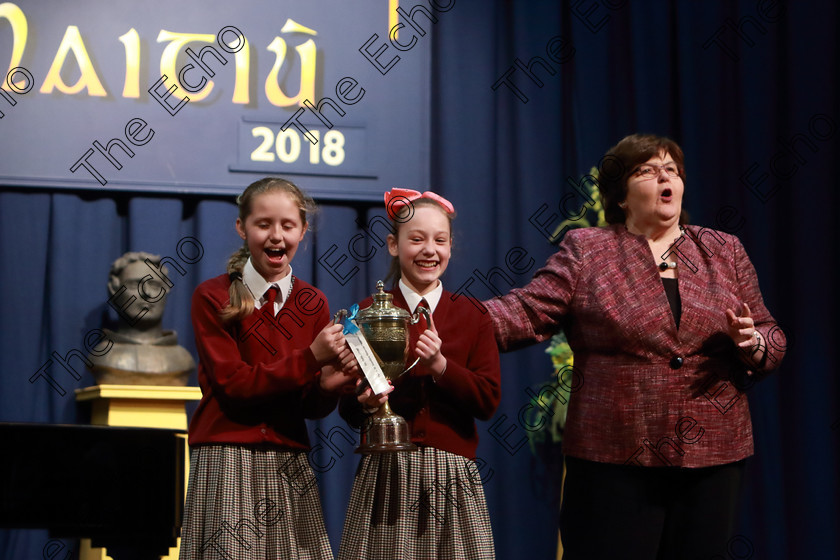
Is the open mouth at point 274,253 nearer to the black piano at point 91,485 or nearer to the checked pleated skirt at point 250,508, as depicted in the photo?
the checked pleated skirt at point 250,508

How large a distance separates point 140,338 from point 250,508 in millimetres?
1545

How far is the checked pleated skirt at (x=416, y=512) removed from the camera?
1976mm

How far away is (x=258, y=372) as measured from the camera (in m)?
1.97

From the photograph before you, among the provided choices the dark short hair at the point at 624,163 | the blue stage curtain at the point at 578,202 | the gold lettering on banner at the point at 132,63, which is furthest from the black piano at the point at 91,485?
the gold lettering on banner at the point at 132,63

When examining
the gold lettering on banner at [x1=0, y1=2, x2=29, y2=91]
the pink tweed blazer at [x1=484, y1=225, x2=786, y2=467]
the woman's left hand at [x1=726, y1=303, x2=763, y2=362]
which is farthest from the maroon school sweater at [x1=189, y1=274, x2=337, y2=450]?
the gold lettering on banner at [x1=0, y1=2, x2=29, y2=91]

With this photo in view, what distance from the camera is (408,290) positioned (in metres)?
2.14

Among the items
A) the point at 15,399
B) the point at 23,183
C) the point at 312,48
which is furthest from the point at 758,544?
the point at 23,183

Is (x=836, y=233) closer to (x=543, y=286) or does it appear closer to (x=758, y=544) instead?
(x=758, y=544)

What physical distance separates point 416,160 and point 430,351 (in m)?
2.03

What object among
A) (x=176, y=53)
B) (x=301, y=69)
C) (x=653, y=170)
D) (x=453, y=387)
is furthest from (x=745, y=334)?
(x=176, y=53)

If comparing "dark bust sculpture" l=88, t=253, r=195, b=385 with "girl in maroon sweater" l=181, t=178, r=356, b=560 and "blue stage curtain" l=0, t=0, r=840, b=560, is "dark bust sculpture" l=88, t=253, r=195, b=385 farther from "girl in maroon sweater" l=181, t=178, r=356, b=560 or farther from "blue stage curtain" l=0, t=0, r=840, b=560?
"girl in maroon sweater" l=181, t=178, r=356, b=560

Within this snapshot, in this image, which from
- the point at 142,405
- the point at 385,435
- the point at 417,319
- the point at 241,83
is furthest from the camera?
the point at 241,83

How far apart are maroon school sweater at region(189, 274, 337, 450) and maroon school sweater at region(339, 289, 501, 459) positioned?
0.41 ft

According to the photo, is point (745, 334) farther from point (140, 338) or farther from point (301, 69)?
point (301, 69)
